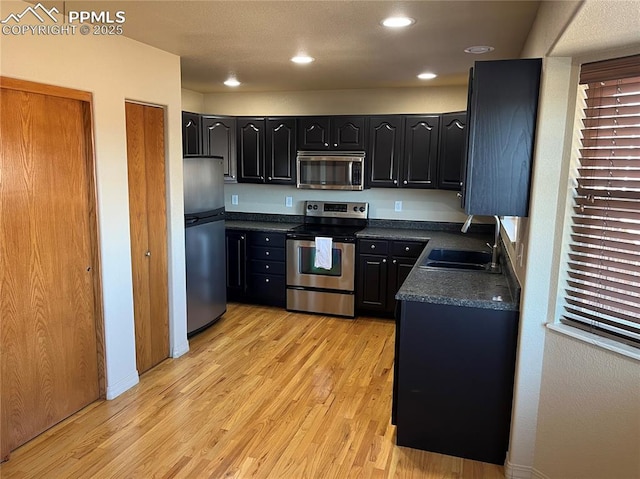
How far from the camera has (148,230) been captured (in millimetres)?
3521

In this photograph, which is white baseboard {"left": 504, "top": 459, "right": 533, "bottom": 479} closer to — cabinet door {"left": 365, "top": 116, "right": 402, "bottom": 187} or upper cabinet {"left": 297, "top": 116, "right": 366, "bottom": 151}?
cabinet door {"left": 365, "top": 116, "right": 402, "bottom": 187}

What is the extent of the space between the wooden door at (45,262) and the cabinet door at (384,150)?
284cm

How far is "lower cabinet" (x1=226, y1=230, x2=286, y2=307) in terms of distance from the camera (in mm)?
5109

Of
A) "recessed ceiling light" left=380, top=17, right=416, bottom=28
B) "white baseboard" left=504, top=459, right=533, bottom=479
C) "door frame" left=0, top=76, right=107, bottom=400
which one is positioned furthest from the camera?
"door frame" left=0, top=76, right=107, bottom=400

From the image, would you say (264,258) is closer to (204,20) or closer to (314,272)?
(314,272)

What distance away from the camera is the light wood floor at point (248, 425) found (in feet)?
8.18

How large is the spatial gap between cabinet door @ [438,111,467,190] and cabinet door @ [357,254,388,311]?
0.99 meters

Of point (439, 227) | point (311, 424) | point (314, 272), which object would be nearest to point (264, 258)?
point (314, 272)

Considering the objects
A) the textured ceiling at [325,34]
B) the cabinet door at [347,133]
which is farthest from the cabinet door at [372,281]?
the textured ceiling at [325,34]

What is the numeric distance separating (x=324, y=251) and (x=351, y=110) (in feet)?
5.32

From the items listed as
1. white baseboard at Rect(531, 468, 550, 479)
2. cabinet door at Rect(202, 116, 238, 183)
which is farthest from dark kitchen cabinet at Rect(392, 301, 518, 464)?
cabinet door at Rect(202, 116, 238, 183)

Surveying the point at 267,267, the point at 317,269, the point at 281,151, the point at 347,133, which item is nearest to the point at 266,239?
the point at 267,267

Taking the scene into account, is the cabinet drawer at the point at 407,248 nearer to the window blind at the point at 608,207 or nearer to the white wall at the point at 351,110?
the white wall at the point at 351,110

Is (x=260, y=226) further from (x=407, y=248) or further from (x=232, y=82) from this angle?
(x=407, y=248)
